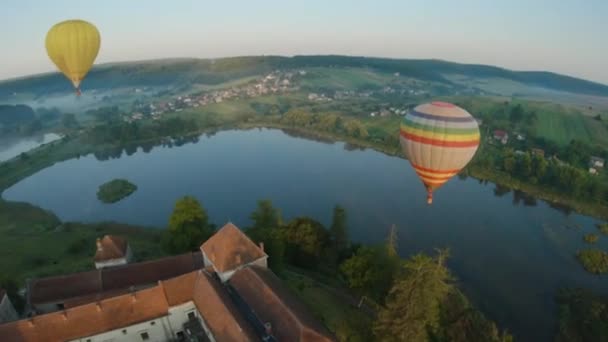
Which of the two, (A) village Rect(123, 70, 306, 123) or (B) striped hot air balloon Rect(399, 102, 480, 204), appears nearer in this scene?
(B) striped hot air balloon Rect(399, 102, 480, 204)

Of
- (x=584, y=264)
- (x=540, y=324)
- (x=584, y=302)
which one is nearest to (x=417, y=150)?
(x=540, y=324)

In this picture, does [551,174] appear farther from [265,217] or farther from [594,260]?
[265,217]

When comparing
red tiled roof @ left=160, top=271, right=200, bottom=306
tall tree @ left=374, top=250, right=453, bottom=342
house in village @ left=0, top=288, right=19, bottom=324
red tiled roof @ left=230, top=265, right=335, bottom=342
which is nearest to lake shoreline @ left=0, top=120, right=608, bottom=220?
tall tree @ left=374, top=250, right=453, bottom=342

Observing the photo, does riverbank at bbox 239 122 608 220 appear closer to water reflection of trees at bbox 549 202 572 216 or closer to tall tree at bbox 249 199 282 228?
water reflection of trees at bbox 549 202 572 216

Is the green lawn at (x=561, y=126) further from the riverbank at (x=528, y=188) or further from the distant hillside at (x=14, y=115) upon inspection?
the distant hillside at (x=14, y=115)

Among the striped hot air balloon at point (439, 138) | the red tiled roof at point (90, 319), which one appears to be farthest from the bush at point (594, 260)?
the red tiled roof at point (90, 319)

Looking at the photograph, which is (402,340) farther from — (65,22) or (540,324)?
(65,22)
